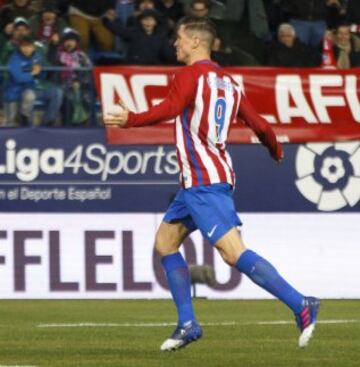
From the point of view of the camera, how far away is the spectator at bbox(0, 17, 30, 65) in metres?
18.3

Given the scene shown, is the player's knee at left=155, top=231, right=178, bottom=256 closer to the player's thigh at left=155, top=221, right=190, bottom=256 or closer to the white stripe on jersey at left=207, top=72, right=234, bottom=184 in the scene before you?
the player's thigh at left=155, top=221, right=190, bottom=256

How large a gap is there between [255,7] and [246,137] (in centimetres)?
262

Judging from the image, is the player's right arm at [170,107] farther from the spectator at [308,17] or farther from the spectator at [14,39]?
the spectator at [308,17]

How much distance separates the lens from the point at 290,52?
18.7m

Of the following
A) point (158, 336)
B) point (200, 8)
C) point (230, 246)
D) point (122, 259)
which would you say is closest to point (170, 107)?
point (230, 246)

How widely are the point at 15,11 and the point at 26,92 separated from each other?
211 centimetres

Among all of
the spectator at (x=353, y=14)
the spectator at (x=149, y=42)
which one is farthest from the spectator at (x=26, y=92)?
the spectator at (x=353, y=14)

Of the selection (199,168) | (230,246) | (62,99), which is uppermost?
(199,168)

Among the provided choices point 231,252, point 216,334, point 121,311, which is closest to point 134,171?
point 121,311

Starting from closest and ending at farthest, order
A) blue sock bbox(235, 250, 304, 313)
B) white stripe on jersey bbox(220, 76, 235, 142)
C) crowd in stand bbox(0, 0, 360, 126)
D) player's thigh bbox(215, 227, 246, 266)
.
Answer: blue sock bbox(235, 250, 304, 313), player's thigh bbox(215, 227, 246, 266), white stripe on jersey bbox(220, 76, 235, 142), crowd in stand bbox(0, 0, 360, 126)

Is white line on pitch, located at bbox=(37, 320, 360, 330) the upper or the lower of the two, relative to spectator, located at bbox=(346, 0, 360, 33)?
lower

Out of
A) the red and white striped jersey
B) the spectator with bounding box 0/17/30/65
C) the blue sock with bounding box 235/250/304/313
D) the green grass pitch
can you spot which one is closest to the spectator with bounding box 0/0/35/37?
the spectator with bounding box 0/17/30/65

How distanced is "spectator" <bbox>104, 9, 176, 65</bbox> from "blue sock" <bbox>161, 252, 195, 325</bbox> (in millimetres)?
8120

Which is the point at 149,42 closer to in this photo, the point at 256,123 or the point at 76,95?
the point at 76,95
